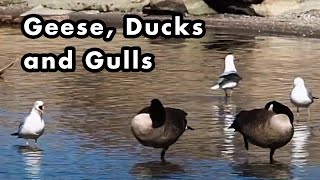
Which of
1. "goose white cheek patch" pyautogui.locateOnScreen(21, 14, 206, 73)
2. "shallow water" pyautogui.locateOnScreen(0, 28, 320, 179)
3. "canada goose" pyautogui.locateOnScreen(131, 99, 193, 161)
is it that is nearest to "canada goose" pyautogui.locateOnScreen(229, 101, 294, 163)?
"shallow water" pyautogui.locateOnScreen(0, 28, 320, 179)

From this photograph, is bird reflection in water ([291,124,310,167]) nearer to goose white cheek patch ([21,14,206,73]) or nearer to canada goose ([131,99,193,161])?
canada goose ([131,99,193,161])

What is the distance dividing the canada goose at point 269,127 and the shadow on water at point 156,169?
2.93ft

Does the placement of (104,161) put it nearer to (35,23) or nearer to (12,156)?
(12,156)

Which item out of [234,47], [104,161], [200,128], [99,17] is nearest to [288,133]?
[104,161]

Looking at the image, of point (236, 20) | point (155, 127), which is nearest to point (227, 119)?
point (155, 127)

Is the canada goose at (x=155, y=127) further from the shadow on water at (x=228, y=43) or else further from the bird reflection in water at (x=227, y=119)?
the shadow on water at (x=228, y=43)

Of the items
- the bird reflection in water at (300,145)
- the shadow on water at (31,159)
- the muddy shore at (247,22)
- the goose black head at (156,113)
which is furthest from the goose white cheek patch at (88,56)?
the goose black head at (156,113)

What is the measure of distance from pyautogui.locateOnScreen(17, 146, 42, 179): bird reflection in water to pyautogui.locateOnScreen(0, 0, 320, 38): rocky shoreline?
62.7ft

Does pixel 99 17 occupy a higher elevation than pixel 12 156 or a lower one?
higher

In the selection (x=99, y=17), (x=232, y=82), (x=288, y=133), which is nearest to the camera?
(x=288, y=133)

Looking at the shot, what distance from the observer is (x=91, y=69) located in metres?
20.6

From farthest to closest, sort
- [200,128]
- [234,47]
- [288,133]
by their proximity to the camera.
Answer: [234,47], [200,128], [288,133]

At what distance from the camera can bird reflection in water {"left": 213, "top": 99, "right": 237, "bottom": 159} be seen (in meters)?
12.6

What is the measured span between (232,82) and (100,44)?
1104 cm
